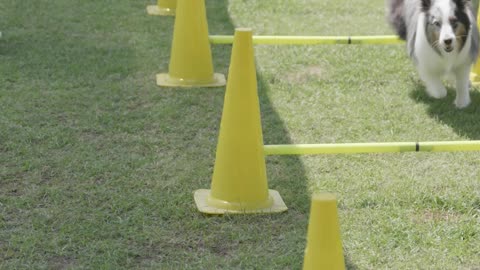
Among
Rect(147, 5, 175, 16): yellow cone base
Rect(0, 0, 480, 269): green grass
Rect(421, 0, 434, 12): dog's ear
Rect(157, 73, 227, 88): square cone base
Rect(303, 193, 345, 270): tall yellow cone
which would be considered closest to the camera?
Rect(303, 193, 345, 270): tall yellow cone

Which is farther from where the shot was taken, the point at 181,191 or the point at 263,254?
the point at 181,191

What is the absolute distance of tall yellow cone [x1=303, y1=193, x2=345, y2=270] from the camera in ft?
9.19

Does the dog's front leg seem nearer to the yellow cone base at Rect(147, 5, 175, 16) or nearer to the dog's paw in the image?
the dog's paw

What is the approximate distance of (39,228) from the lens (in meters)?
3.74

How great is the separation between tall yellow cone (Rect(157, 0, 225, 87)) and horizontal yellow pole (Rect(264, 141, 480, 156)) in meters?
1.84

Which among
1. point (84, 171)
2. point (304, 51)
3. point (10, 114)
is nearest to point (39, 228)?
point (84, 171)

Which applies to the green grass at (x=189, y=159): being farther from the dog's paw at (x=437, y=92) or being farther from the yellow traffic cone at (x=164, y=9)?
the yellow traffic cone at (x=164, y=9)

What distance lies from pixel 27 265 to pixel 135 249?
0.41m

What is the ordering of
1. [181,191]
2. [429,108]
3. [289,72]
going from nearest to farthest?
[181,191] < [429,108] < [289,72]

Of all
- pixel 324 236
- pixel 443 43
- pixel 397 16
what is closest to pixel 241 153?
pixel 324 236

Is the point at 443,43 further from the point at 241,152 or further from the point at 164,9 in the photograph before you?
the point at 164,9

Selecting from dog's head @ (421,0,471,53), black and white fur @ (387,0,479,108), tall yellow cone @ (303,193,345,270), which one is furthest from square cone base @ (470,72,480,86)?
tall yellow cone @ (303,193,345,270)

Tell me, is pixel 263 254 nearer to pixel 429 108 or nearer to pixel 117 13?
pixel 429 108

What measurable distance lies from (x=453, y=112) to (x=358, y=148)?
4.98ft
